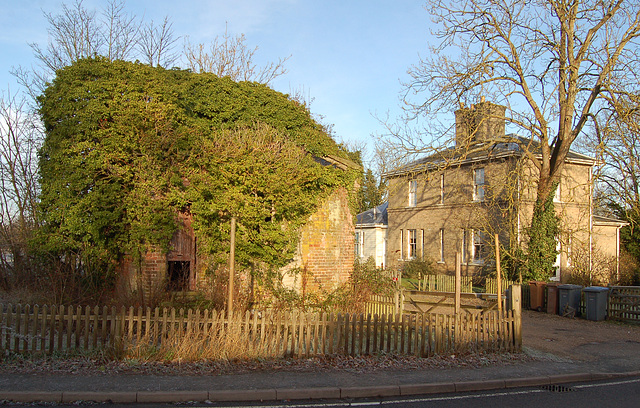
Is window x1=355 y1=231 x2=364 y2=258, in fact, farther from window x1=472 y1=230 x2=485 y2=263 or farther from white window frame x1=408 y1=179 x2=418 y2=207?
window x1=472 y1=230 x2=485 y2=263

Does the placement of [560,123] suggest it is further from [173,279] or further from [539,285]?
[173,279]

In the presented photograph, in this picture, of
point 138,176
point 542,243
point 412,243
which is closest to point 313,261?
point 138,176

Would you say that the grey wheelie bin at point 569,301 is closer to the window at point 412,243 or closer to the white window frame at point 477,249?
the white window frame at point 477,249

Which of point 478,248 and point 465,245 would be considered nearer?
point 478,248

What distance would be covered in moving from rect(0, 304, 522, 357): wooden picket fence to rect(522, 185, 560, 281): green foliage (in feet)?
39.6

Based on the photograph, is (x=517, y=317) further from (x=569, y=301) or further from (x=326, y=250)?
(x=569, y=301)

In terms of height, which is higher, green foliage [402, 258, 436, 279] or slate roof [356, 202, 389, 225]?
slate roof [356, 202, 389, 225]

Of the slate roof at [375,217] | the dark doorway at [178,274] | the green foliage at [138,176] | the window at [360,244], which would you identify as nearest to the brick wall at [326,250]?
the green foliage at [138,176]

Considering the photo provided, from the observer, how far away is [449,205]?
30031mm

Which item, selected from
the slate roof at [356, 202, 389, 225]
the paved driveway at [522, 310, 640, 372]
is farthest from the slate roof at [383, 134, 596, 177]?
the slate roof at [356, 202, 389, 225]

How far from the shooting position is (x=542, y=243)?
2188cm

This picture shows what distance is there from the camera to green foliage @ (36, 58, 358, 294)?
482 inches

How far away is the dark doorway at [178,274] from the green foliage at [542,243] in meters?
15.2

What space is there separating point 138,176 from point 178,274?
2940 mm
